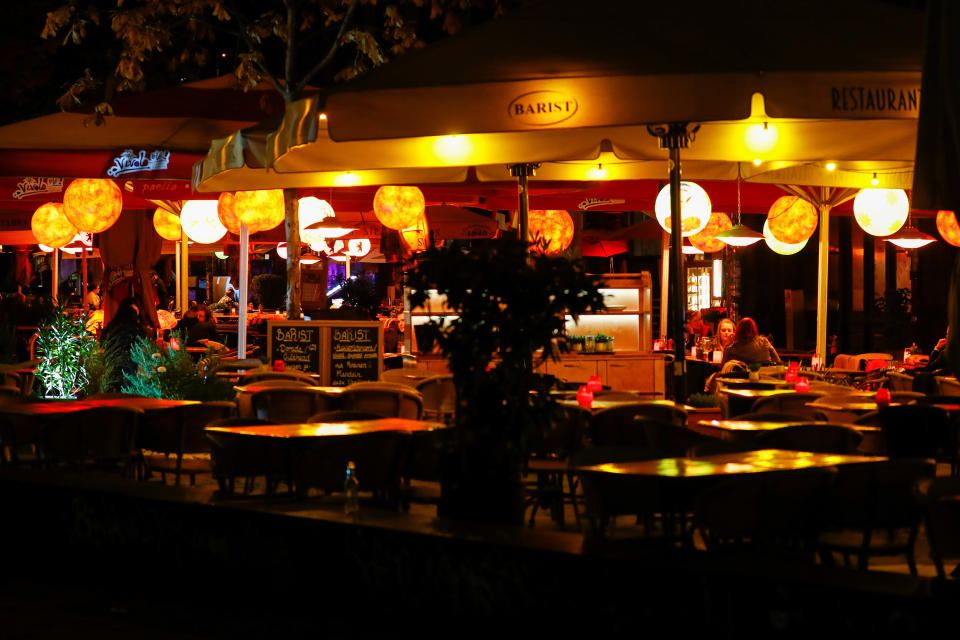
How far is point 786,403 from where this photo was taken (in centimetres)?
966

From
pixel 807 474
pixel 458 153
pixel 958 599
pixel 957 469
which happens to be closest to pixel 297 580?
pixel 807 474

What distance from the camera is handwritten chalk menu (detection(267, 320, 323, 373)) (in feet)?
40.5

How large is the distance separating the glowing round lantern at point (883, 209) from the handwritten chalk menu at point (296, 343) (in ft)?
17.5

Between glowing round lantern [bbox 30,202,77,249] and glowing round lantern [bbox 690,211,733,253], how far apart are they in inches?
313

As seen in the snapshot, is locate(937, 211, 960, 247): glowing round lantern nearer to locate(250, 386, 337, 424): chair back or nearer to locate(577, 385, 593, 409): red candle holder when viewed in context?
locate(577, 385, 593, 409): red candle holder

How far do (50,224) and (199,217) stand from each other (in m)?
2.81

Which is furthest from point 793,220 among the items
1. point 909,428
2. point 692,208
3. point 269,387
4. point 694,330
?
point 694,330

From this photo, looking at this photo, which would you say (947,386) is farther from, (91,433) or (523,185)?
(91,433)

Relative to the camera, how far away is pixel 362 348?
12.4 meters

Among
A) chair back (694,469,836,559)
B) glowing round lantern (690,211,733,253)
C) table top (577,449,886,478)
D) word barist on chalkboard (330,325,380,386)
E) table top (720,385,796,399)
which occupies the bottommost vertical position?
chair back (694,469,836,559)

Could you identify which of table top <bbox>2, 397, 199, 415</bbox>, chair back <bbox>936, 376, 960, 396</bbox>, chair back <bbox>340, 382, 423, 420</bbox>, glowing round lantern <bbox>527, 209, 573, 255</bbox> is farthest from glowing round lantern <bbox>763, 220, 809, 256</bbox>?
table top <bbox>2, 397, 199, 415</bbox>

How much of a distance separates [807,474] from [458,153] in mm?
4951

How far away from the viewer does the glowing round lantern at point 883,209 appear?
1189cm

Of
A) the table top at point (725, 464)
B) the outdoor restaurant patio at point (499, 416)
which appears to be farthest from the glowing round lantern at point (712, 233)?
the table top at point (725, 464)
